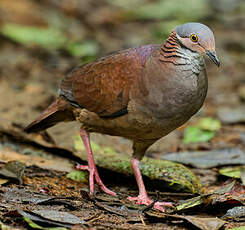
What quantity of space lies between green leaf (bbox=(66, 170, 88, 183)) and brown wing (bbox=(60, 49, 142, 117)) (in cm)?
66

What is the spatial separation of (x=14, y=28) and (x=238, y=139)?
5.12 meters

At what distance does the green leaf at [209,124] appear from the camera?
648 cm

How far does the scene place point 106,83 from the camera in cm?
460

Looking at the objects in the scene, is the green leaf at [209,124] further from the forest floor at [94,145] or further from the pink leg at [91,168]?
the pink leg at [91,168]

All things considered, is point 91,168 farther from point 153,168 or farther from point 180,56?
point 180,56

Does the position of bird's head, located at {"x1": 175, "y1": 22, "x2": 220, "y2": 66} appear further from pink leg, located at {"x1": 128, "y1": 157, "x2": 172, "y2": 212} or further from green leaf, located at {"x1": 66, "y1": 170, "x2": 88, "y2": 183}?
green leaf, located at {"x1": 66, "y1": 170, "x2": 88, "y2": 183}

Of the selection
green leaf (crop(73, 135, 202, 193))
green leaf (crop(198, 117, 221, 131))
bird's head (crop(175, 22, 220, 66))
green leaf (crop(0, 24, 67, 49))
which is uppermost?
bird's head (crop(175, 22, 220, 66))

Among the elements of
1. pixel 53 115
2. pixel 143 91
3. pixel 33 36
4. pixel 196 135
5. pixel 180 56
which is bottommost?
pixel 196 135

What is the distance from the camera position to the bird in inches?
164

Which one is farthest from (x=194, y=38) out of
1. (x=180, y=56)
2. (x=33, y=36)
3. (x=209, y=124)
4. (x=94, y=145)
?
(x=33, y=36)

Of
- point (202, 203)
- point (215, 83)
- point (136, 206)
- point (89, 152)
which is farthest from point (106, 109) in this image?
point (215, 83)

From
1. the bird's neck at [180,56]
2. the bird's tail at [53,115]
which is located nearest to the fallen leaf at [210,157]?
the bird's tail at [53,115]

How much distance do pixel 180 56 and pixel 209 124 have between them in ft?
8.13

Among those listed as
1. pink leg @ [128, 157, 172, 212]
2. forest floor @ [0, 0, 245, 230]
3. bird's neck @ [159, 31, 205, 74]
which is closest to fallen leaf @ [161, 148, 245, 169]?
forest floor @ [0, 0, 245, 230]
